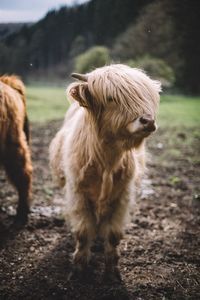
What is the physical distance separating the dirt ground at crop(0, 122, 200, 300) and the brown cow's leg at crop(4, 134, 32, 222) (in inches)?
7.3

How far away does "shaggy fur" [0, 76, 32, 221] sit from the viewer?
3.56m

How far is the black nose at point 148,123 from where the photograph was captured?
7.52ft

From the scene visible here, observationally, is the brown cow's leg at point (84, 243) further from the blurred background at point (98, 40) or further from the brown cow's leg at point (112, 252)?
the blurred background at point (98, 40)

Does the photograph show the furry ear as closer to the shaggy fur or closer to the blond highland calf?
the blond highland calf

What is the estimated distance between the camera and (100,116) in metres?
2.64

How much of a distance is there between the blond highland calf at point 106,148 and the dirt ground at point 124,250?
0.24 meters

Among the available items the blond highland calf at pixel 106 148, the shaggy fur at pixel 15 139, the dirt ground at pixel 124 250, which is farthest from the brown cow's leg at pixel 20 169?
the blond highland calf at pixel 106 148

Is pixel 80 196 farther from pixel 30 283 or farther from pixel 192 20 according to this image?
pixel 192 20

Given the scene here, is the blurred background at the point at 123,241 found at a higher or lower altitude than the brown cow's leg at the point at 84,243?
lower

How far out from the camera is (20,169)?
3.85m

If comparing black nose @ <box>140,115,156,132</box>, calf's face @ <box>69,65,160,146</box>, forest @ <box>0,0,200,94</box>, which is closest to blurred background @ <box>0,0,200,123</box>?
forest @ <box>0,0,200,94</box>

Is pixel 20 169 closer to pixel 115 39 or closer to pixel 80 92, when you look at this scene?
pixel 80 92

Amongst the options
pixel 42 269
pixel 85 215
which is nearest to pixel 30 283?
pixel 42 269

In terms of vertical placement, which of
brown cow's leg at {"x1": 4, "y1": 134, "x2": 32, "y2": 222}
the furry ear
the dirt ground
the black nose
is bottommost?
the dirt ground
